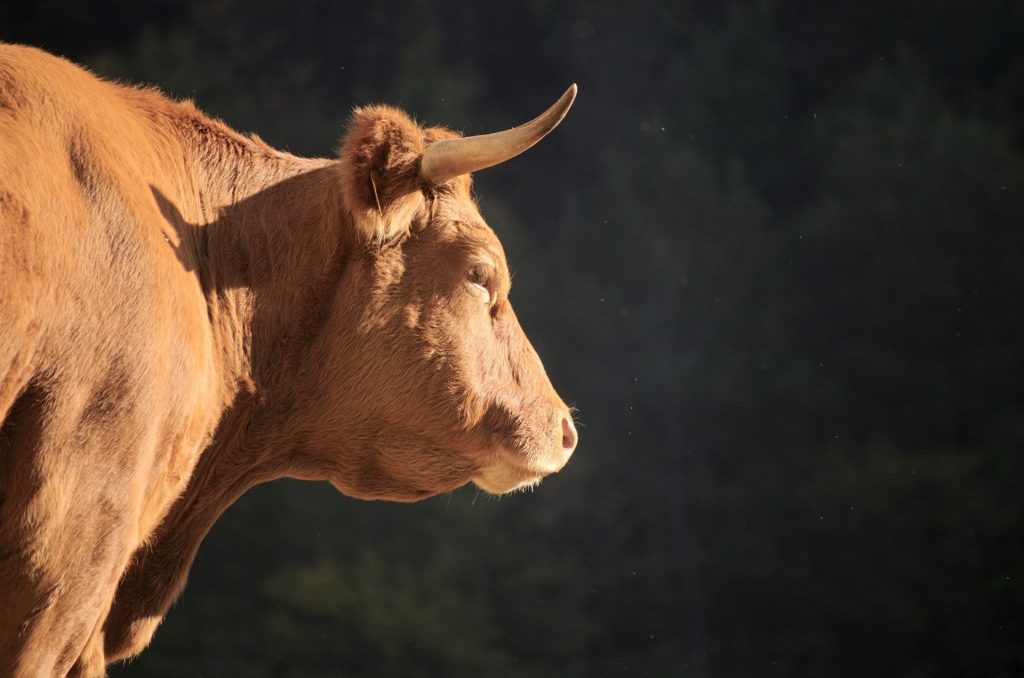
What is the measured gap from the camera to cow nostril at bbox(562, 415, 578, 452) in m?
3.47

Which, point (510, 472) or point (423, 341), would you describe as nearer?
point (423, 341)

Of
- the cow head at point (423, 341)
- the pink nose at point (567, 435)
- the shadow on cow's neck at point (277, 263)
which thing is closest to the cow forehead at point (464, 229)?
the cow head at point (423, 341)

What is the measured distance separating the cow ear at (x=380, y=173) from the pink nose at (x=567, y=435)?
0.79m

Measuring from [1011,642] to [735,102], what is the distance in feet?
15.2

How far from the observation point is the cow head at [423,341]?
3031 millimetres

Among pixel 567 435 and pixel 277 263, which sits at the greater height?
pixel 277 263

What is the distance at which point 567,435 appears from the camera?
3.49 m

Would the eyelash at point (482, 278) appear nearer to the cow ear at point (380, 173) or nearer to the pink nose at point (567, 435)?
the cow ear at point (380, 173)

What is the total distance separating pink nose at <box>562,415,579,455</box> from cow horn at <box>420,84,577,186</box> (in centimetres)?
82

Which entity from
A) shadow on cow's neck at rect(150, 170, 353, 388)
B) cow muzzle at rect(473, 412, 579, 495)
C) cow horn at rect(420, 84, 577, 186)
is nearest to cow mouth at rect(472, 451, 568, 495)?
cow muzzle at rect(473, 412, 579, 495)

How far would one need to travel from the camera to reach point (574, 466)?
903cm

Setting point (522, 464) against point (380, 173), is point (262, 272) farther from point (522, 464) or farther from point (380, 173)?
point (522, 464)

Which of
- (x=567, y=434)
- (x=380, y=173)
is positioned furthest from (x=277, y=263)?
(x=567, y=434)

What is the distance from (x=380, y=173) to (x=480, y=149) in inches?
10.4
